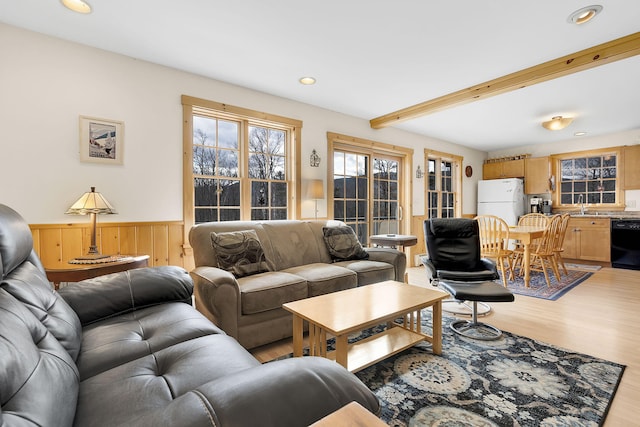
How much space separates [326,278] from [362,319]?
924mm

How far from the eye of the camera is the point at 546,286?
3914 millimetres

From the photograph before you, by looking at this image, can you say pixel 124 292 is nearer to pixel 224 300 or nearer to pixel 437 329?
pixel 224 300

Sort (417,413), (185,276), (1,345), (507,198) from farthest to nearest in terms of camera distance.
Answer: (507,198), (185,276), (417,413), (1,345)

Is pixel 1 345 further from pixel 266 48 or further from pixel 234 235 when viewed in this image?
pixel 266 48

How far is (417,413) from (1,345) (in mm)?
1639

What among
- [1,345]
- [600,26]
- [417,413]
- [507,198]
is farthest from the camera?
[507,198]

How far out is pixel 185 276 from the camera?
1.89 metres

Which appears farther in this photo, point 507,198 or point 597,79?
point 507,198

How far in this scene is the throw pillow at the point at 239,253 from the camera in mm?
2557

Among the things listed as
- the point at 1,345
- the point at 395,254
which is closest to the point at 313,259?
the point at 395,254

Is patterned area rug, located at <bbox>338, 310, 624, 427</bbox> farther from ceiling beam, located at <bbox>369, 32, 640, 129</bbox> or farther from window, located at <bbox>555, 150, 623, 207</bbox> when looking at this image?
window, located at <bbox>555, 150, 623, 207</bbox>

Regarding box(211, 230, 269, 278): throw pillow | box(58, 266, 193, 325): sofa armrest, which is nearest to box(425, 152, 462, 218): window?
box(211, 230, 269, 278): throw pillow

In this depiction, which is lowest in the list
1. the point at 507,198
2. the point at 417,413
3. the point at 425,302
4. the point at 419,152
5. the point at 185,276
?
the point at 417,413

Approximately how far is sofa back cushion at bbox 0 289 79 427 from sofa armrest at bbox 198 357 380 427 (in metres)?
0.33
